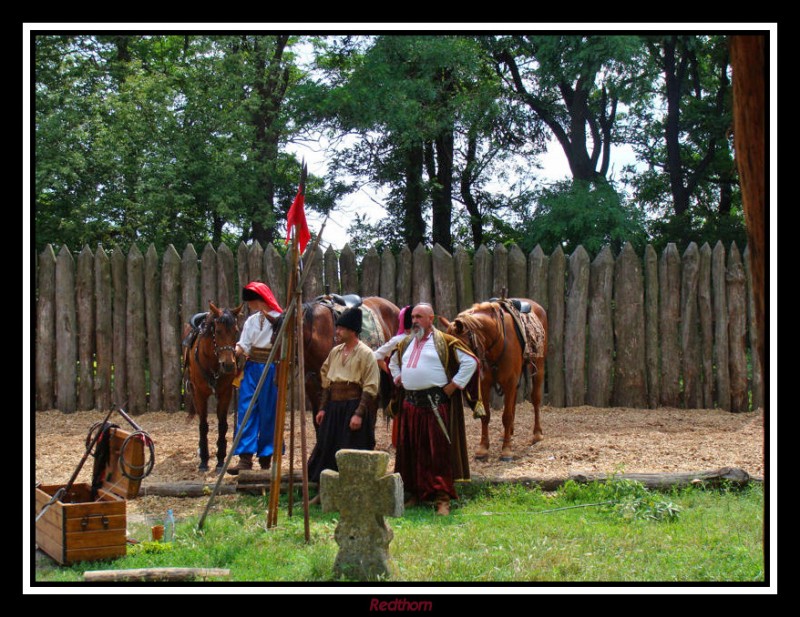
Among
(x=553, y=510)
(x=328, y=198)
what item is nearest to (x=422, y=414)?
(x=553, y=510)

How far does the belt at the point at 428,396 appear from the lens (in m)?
6.99

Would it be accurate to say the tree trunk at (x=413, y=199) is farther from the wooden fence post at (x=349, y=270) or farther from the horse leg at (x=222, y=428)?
the horse leg at (x=222, y=428)

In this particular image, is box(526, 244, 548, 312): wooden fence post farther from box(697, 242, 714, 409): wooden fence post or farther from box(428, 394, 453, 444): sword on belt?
box(428, 394, 453, 444): sword on belt

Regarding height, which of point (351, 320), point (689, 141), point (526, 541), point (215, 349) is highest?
point (689, 141)

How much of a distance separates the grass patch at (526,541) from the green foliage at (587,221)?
6943 millimetres

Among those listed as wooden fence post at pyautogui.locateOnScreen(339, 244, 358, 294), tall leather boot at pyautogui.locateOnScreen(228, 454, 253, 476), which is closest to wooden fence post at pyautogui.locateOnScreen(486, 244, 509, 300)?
wooden fence post at pyautogui.locateOnScreen(339, 244, 358, 294)

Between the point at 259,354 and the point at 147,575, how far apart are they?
11.1ft

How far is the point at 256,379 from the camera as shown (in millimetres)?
8031

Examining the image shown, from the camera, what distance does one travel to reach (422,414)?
7.00 meters

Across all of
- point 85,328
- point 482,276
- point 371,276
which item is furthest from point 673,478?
point 85,328

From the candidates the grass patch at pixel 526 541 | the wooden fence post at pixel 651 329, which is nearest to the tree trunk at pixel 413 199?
the wooden fence post at pixel 651 329

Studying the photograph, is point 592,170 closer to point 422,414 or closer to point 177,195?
point 177,195

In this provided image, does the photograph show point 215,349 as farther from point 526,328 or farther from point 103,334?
point 103,334
